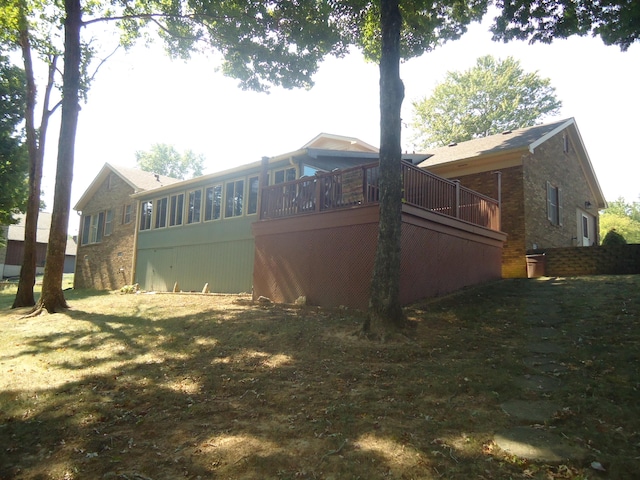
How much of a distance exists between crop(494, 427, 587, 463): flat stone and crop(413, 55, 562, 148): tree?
34083mm

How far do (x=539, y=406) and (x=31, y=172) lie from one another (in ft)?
53.6

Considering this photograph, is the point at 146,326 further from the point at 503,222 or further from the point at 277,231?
the point at 503,222

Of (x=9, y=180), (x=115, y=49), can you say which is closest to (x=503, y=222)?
(x=115, y=49)

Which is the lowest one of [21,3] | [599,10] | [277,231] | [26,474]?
[26,474]

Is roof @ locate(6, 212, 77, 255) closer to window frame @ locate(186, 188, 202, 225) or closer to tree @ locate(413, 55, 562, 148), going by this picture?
window frame @ locate(186, 188, 202, 225)

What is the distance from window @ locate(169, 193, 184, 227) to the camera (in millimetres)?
18484

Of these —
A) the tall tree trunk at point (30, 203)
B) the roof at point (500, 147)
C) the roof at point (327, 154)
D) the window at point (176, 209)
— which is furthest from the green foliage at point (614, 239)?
the tall tree trunk at point (30, 203)

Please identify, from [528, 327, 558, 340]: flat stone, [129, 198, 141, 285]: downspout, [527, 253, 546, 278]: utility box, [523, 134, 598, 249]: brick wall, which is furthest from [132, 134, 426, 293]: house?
[528, 327, 558, 340]: flat stone

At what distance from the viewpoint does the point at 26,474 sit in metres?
3.37

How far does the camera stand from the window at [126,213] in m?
21.8

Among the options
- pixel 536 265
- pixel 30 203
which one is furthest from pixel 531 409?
pixel 30 203

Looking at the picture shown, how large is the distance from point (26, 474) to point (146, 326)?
5.58 meters

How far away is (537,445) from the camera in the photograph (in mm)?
3416

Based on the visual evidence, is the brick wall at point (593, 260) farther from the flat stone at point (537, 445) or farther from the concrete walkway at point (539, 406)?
the flat stone at point (537, 445)
